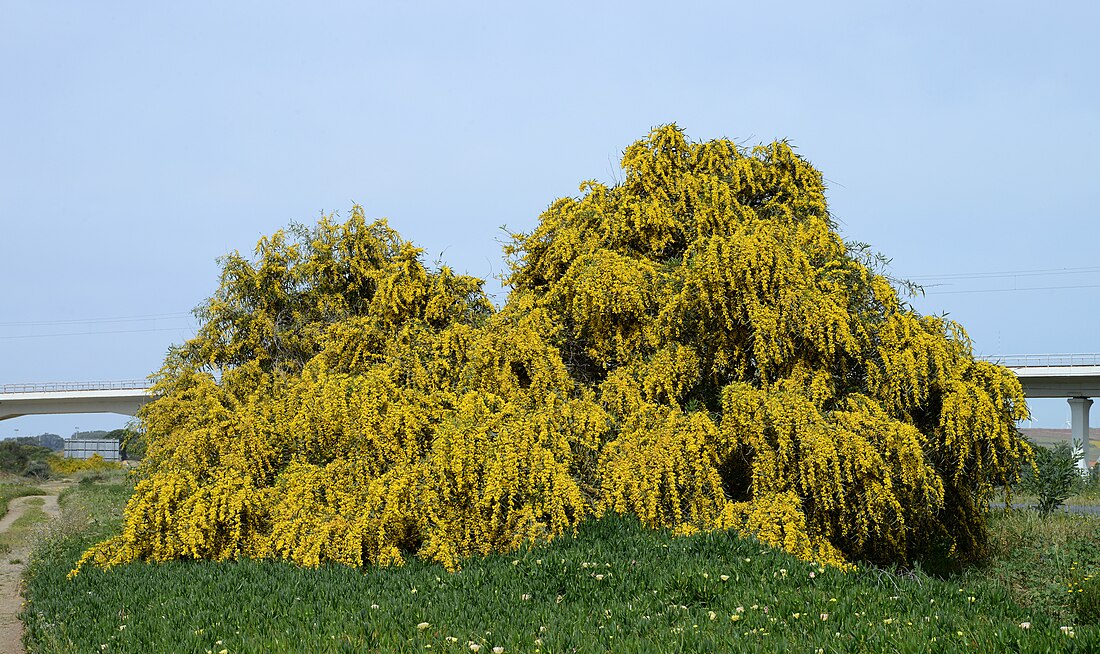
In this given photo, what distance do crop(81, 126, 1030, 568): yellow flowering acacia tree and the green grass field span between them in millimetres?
771

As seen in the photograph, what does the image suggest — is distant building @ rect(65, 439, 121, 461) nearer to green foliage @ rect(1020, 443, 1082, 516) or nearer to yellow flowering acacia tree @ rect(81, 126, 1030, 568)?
yellow flowering acacia tree @ rect(81, 126, 1030, 568)

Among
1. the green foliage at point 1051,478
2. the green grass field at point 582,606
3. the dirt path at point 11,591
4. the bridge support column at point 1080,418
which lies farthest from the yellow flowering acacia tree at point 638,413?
the bridge support column at point 1080,418

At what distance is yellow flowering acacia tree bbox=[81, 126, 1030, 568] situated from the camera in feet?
39.4

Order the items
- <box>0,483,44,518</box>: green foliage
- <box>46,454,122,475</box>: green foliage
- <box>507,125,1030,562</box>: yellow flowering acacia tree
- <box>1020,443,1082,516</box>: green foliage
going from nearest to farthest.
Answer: <box>507,125,1030,562</box>: yellow flowering acacia tree < <box>1020,443,1082,516</box>: green foliage < <box>0,483,44,518</box>: green foliage < <box>46,454,122,475</box>: green foliage

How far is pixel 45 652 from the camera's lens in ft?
31.7

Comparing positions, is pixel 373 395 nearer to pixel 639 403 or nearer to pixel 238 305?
pixel 639 403

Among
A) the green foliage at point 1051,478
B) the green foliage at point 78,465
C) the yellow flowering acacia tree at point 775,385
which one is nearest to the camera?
the yellow flowering acacia tree at point 775,385

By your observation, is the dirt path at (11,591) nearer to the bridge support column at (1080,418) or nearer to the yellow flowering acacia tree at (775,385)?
the yellow flowering acacia tree at (775,385)

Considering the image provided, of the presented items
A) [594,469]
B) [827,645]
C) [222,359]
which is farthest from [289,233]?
[827,645]

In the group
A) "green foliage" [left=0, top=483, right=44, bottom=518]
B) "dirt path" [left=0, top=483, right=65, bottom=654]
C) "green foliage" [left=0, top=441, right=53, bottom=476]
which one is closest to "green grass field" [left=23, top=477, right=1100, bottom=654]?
"dirt path" [left=0, top=483, right=65, bottom=654]

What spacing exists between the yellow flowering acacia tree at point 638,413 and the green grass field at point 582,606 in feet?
2.53

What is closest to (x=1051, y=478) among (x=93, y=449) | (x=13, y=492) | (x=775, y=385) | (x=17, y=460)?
(x=775, y=385)

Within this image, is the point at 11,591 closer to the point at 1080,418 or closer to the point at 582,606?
the point at 582,606

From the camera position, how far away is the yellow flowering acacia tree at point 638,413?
12.0m
